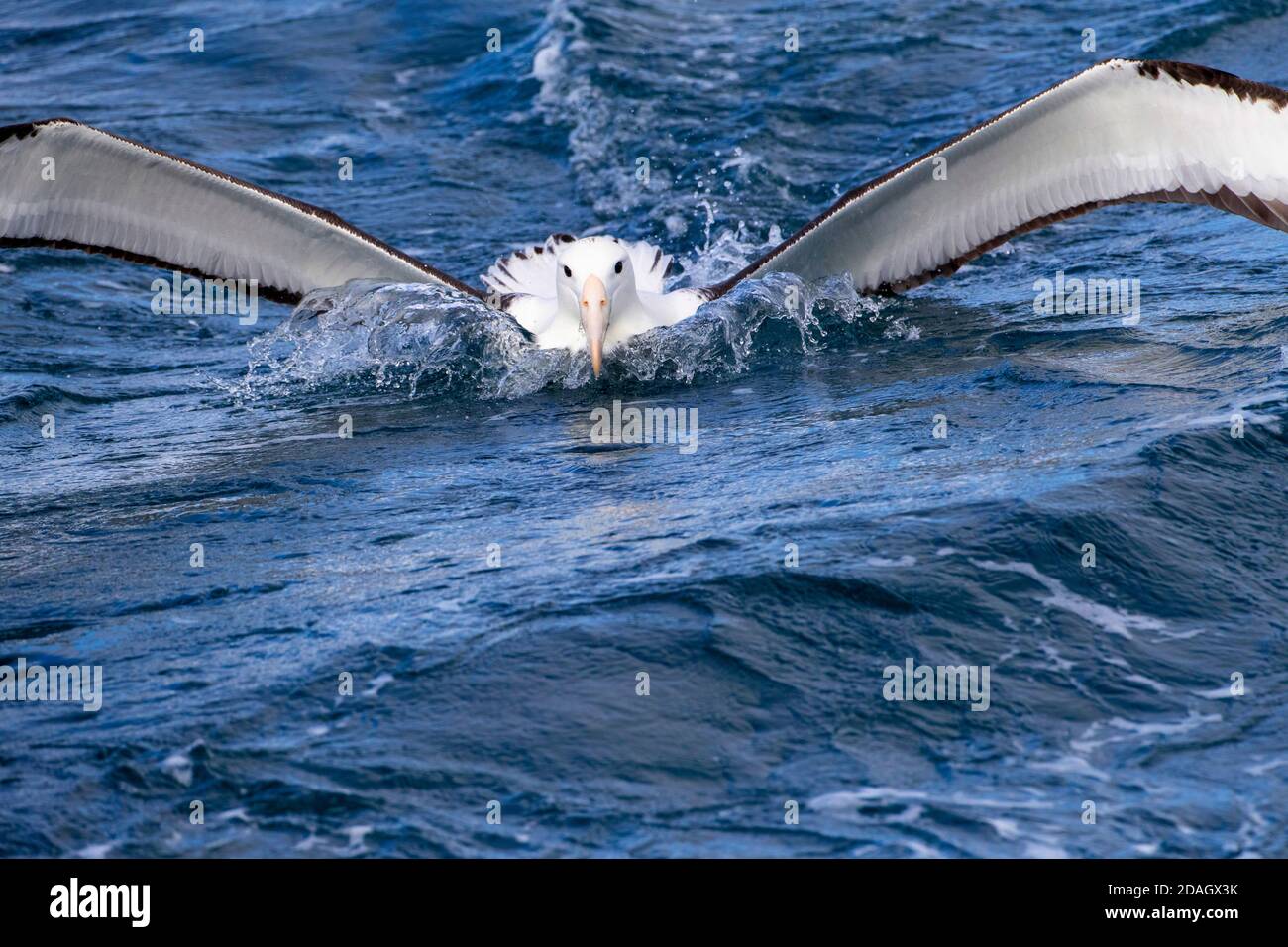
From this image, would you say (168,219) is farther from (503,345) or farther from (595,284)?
(595,284)

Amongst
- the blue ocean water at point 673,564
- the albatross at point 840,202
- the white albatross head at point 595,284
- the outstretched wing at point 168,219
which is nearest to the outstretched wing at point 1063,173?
the albatross at point 840,202

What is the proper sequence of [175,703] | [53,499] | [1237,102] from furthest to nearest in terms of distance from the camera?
[1237,102] < [53,499] < [175,703]

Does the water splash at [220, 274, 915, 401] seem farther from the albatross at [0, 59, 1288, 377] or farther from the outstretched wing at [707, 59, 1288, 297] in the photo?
the outstretched wing at [707, 59, 1288, 297]

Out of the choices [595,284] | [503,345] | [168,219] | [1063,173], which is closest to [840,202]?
[1063,173]

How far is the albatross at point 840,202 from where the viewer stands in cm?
1064

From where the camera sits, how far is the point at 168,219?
12.1 metres

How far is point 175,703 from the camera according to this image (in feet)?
21.3

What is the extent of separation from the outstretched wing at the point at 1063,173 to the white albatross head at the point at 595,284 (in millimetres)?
1042

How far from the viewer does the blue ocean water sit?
575 centimetres

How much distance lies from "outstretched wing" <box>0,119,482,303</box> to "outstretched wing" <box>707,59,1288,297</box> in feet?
8.94

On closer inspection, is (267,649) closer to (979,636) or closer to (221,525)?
(221,525)

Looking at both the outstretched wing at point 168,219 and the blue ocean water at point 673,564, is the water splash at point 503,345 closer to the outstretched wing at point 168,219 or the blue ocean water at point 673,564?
the blue ocean water at point 673,564
